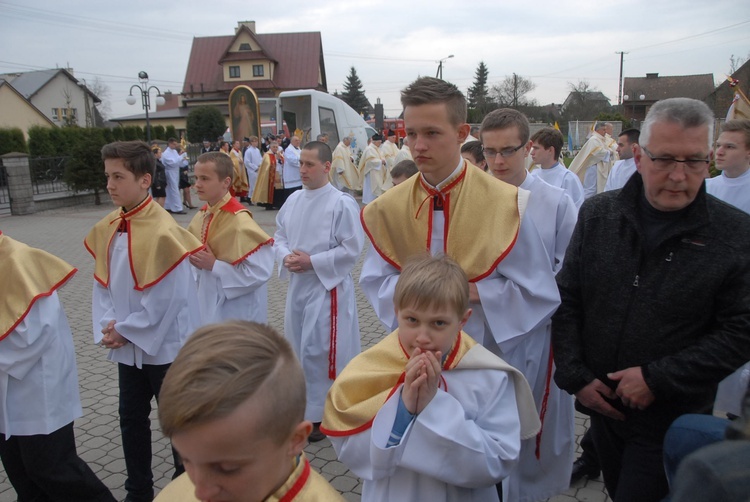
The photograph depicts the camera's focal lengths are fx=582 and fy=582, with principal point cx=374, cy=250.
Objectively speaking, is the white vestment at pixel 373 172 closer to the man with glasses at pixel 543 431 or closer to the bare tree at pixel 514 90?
the man with glasses at pixel 543 431

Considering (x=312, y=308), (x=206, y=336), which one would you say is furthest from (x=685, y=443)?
(x=312, y=308)

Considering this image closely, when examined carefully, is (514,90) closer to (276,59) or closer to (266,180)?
(276,59)

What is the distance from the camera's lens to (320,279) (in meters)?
4.48

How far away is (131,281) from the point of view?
3410 millimetres

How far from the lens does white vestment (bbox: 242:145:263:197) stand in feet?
60.9

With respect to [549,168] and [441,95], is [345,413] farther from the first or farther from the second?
[549,168]

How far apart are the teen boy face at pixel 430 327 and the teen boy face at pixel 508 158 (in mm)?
1928

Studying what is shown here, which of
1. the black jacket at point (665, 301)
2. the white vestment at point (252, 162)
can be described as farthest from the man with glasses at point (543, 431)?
the white vestment at point (252, 162)

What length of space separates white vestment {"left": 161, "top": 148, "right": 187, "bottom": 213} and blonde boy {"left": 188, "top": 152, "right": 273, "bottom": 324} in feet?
45.1

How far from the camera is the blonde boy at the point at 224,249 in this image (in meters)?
4.19

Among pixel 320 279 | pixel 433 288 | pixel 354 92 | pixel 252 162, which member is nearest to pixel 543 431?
pixel 433 288

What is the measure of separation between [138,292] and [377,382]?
1859 millimetres

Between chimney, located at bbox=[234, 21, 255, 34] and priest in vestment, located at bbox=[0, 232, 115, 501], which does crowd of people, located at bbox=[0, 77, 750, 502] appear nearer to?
priest in vestment, located at bbox=[0, 232, 115, 501]

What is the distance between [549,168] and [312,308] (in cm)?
345
